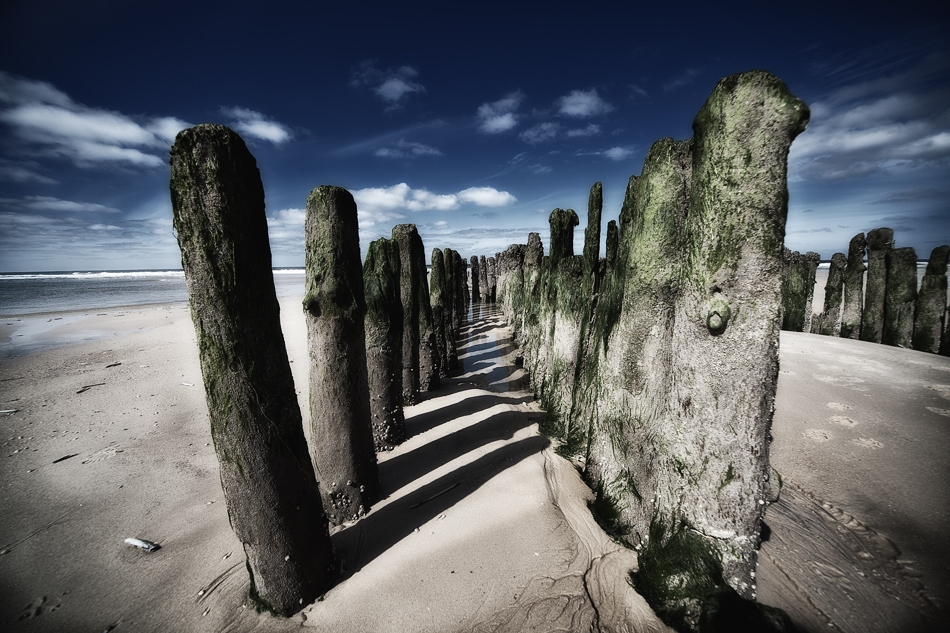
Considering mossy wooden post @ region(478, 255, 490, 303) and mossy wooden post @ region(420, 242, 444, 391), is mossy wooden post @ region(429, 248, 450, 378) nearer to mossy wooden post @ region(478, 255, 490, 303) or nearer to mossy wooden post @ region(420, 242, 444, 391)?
mossy wooden post @ region(420, 242, 444, 391)

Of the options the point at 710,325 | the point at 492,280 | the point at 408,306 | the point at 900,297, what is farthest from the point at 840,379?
the point at 492,280

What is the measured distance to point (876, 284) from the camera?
1239cm

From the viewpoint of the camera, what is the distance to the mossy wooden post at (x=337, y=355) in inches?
152

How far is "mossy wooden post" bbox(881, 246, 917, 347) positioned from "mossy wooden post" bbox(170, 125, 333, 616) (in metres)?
17.0

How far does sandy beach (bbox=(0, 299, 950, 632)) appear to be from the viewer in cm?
316

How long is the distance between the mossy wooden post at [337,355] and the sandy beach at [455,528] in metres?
0.53

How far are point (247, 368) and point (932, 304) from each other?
17.6m

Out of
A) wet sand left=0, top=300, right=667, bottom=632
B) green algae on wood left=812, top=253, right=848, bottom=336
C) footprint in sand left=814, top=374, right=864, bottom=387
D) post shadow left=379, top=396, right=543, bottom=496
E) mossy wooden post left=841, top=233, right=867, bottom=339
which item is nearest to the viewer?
wet sand left=0, top=300, right=667, bottom=632

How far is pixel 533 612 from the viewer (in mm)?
3088

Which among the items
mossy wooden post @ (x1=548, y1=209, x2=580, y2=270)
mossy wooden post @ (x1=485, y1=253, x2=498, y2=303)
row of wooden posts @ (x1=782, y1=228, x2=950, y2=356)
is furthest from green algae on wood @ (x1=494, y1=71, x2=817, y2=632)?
mossy wooden post @ (x1=485, y1=253, x2=498, y2=303)

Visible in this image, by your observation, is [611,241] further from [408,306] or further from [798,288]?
[798,288]

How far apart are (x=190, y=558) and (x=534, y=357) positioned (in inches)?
276

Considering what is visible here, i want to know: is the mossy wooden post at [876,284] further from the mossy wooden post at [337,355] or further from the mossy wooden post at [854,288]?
the mossy wooden post at [337,355]

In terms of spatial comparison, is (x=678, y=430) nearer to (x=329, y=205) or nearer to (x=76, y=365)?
(x=329, y=205)
